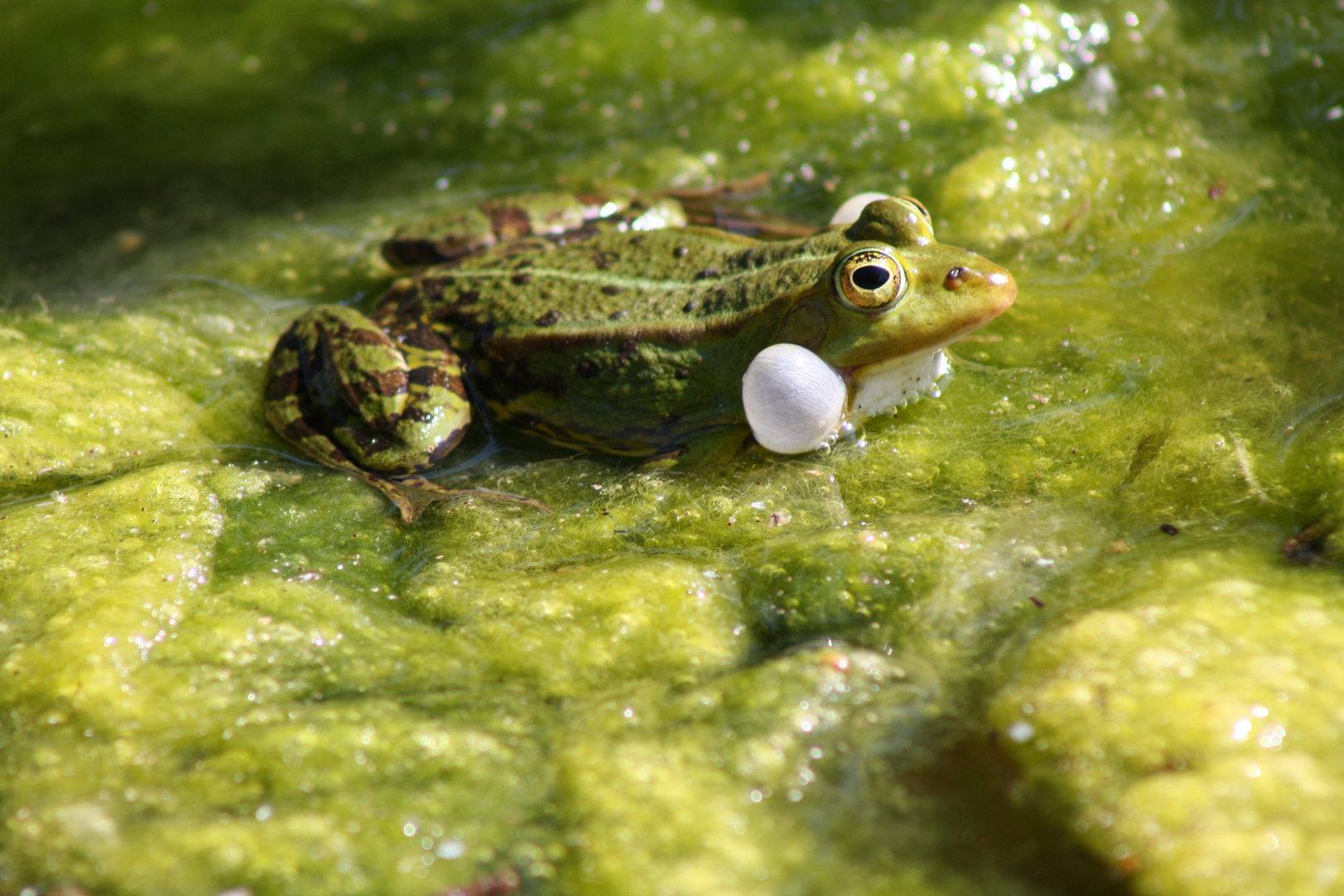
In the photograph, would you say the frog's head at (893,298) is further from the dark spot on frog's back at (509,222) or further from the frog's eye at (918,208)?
the dark spot on frog's back at (509,222)

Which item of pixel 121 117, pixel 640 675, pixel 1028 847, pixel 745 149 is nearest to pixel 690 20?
pixel 745 149

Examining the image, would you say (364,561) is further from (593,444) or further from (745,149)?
(745,149)

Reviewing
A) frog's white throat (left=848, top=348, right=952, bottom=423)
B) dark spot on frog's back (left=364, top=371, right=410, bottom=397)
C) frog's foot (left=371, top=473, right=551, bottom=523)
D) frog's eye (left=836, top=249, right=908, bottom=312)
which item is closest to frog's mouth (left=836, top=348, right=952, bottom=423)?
frog's white throat (left=848, top=348, right=952, bottom=423)

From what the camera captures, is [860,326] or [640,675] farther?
[860,326]

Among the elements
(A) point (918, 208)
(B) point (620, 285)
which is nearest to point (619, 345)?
(B) point (620, 285)

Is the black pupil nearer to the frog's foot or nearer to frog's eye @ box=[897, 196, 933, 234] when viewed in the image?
frog's eye @ box=[897, 196, 933, 234]

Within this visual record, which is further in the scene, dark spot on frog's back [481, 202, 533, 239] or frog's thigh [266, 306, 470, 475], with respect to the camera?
dark spot on frog's back [481, 202, 533, 239]
